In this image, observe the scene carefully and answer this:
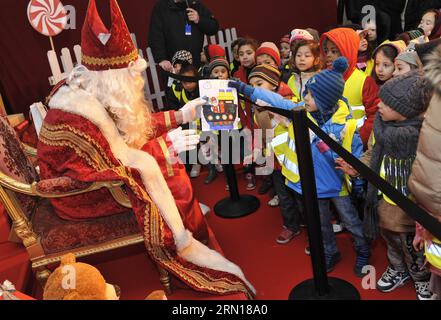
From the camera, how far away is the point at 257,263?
306 centimetres

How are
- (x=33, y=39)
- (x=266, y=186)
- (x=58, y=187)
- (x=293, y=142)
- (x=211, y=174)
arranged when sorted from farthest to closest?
(x=33, y=39), (x=211, y=174), (x=266, y=186), (x=293, y=142), (x=58, y=187)

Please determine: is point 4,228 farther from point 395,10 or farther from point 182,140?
point 395,10

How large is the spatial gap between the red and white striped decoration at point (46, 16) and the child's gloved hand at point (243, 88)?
3488 mm

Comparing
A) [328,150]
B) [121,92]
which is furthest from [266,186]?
[121,92]

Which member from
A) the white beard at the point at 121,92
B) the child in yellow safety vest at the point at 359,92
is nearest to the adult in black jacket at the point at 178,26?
the child in yellow safety vest at the point at 359,92

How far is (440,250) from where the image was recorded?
1.84 m

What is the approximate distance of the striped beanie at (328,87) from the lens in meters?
2.48

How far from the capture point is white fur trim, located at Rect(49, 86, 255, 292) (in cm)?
255

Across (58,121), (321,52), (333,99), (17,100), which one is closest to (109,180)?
(58,121)

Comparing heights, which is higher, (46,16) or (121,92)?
(46,16)

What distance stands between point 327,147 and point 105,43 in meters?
1.54

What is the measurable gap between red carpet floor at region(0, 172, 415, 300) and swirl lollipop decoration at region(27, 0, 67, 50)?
3.10m

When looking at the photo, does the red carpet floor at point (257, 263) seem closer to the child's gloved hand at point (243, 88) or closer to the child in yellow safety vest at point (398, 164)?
the child in yellow safety vest at point (398, 164)
